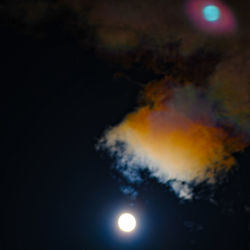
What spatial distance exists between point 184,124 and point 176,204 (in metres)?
2.69

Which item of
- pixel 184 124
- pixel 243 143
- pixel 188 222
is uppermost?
pixel 184 124

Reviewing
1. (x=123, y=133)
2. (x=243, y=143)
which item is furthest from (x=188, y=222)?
(x=123, y=133)

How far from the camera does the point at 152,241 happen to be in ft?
28.6

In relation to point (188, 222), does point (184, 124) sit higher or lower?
higher

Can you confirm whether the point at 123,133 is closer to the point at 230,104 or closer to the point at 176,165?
the point at 176,165

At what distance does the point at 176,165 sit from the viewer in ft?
27.0

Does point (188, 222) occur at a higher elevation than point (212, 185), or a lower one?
lower

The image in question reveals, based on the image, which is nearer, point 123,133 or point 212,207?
point 123,133

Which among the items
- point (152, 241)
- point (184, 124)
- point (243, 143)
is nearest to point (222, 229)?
point (152, 241)

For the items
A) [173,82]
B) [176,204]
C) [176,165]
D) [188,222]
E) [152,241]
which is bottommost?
[152,241]

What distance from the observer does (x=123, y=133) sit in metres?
8.00

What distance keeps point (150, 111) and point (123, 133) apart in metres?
1.06

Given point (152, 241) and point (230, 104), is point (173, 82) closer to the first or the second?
point (230, 104)

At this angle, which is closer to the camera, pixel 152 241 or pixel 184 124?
pixel 184 124
